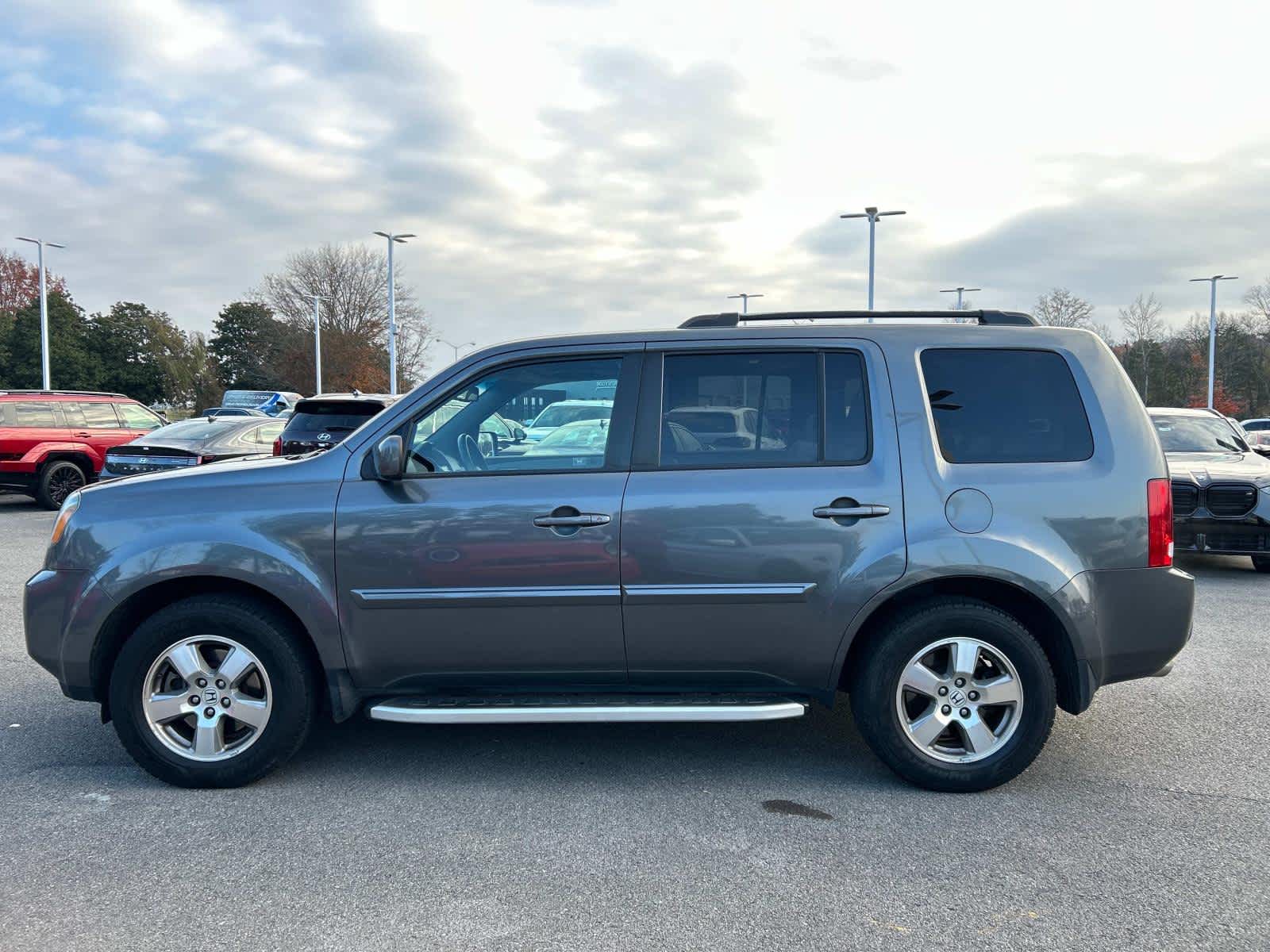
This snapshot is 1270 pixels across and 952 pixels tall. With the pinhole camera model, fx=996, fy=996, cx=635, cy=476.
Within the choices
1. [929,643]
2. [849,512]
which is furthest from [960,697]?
[849,512]

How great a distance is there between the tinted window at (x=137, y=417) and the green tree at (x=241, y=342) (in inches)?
2343

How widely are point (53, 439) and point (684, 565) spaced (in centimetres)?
1374

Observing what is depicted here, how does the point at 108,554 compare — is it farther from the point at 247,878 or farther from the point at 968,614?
the point at 968,614

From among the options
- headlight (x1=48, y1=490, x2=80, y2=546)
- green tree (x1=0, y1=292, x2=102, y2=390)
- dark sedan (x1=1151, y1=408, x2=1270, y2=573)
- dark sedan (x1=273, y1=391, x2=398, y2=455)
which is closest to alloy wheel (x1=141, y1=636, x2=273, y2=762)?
headlight (x1=48, y1=490, x2=80, y2=546)

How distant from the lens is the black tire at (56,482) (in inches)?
Answer: 569

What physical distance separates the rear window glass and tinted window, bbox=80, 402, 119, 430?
5.32 m

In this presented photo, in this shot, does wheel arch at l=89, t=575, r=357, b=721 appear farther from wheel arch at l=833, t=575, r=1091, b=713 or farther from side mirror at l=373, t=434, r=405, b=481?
wheel arch at l=833, t=575, r=1091, b=713

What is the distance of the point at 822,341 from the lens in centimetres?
419

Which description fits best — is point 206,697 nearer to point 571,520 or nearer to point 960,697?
point 571,520

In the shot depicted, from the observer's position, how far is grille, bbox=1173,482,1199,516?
9.18 meters

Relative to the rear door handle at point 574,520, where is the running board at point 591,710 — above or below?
below

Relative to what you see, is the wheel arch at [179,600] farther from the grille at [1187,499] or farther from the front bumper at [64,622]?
the grille at [1187,499]

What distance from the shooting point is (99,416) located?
1519 cm

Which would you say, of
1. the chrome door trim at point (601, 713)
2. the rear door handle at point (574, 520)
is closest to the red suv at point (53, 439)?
the chrome door trim at point (601, 713)
